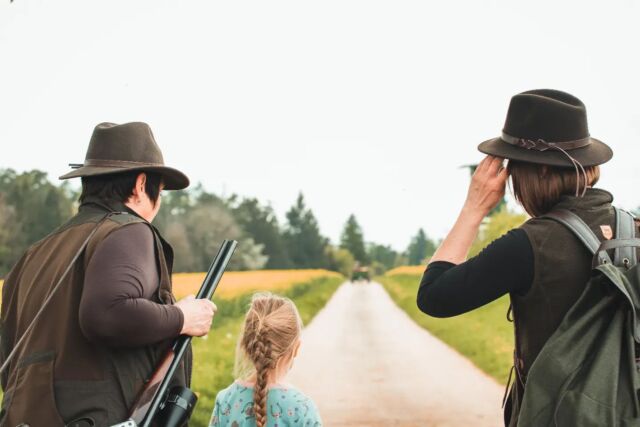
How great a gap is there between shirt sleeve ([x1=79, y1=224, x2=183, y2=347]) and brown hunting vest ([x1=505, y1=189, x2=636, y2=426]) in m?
1.02

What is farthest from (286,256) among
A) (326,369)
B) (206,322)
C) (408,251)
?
(408,251)

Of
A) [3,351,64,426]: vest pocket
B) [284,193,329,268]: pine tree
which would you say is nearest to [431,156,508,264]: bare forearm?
[3,351,64,426]: vest pocket

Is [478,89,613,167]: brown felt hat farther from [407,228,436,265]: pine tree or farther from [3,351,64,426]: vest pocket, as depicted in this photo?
[407,228,436,265]: pine tree

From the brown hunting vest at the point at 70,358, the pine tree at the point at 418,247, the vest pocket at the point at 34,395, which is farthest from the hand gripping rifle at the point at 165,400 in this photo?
the pine tree at the point at 418,247

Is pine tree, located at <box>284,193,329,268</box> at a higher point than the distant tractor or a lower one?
lower

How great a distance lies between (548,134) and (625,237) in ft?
1.15

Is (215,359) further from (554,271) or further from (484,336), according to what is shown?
(554,271)

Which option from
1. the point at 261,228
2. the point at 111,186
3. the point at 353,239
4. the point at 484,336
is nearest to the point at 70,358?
the point at 111,186

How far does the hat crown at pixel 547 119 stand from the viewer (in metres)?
2.18

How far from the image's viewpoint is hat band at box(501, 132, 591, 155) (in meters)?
2.16

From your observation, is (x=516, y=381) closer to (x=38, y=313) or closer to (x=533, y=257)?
(x=533, y=257)

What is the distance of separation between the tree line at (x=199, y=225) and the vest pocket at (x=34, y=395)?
97.7ft

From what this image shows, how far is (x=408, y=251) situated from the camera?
547 feet

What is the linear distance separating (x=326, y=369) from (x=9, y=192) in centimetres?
3726
